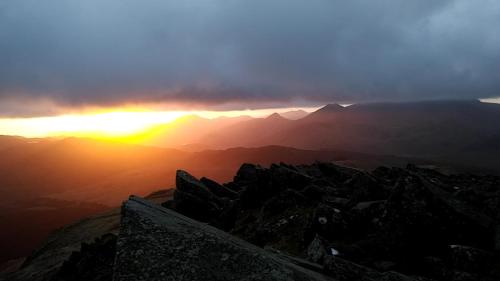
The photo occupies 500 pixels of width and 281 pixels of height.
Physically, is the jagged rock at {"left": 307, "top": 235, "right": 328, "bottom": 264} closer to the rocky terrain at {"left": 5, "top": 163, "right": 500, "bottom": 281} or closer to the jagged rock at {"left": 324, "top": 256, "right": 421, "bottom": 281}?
the rocky terrain at {"left": 5, "top": 163, "right": 500, "bottom": 281}

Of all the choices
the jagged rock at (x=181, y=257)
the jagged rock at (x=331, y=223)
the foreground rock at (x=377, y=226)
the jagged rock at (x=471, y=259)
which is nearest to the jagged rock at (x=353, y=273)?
the foreground rock at (x=377, y=226)

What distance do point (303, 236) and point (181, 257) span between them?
10.5 meters

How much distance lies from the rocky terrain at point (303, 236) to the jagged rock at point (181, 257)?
0.07ft

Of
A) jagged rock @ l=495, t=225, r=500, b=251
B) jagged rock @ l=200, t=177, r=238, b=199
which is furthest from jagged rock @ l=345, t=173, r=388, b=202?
jagged rock @ l=200, t=177, r=238, b=199

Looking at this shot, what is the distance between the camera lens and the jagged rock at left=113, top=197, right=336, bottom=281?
7613 mm

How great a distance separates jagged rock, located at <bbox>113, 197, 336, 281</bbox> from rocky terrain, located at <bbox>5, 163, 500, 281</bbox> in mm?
20

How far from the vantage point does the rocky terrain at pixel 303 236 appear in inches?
315

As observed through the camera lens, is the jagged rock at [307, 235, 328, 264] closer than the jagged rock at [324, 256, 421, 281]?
No

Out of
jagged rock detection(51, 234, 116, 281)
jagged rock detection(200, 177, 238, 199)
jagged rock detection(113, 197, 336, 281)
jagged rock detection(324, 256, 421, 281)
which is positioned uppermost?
jagged rock detection(113, 197, 336, 281)

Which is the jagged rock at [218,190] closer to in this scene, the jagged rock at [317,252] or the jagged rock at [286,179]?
the jagged rock at [286,179]

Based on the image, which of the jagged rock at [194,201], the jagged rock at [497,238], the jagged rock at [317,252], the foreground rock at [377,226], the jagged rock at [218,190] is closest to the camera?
the foreground rock at [377,226]

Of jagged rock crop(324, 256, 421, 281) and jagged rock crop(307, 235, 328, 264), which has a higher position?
jagged rock crop(324, 256, 421, 281)

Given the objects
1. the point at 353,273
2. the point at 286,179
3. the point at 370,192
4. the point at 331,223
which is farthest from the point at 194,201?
the point at 353,273

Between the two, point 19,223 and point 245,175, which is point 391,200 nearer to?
point 245,175
